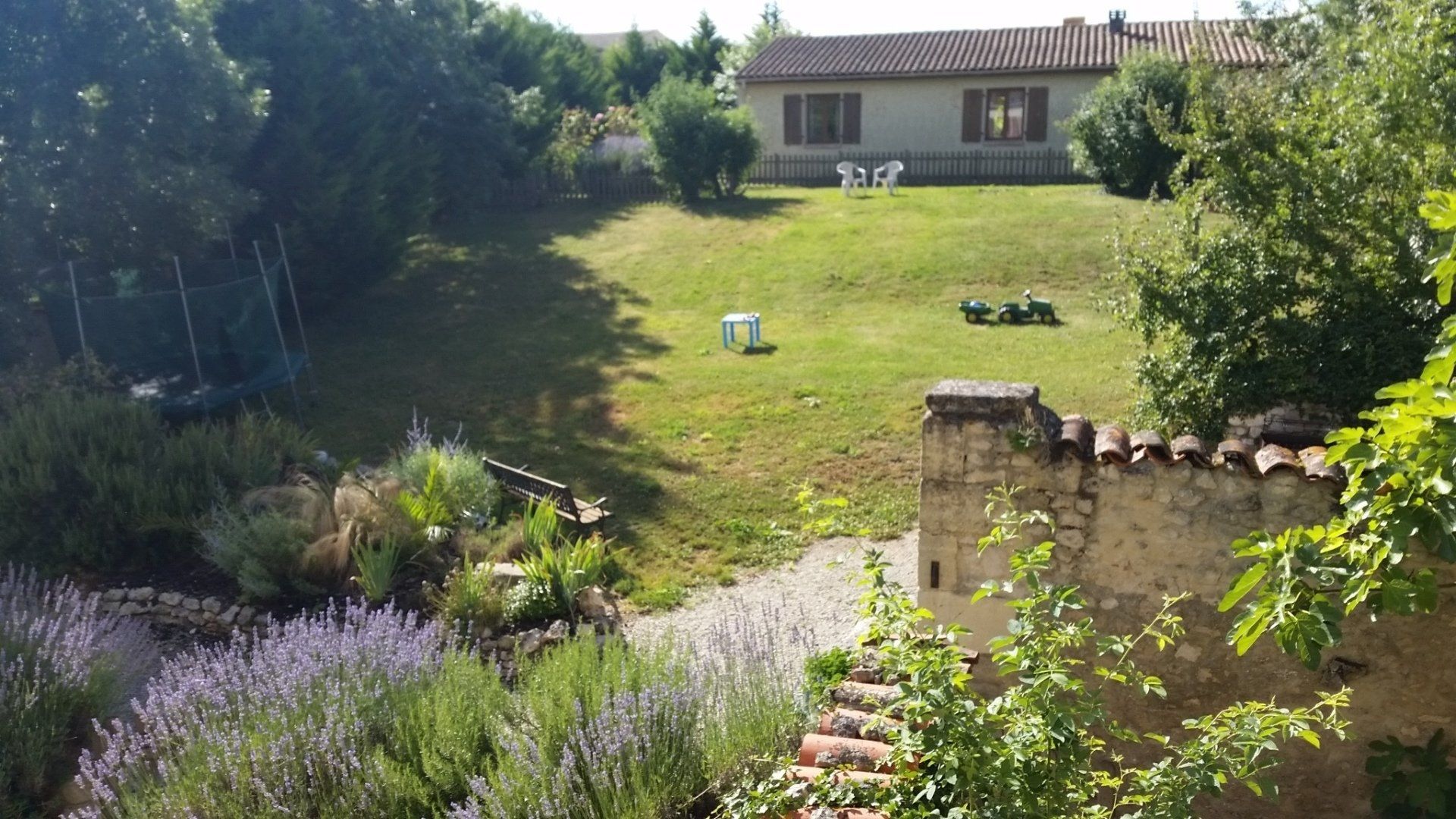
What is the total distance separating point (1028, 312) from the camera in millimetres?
14484

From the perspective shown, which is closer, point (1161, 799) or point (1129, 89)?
point (1161, 799)

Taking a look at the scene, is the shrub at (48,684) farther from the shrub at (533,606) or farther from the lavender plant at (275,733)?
the shrub at (533,606)

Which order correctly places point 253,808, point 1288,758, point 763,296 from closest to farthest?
1. point 253,808
2. point 1288,758
3. point 763,296

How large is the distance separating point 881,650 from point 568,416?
8.75 m

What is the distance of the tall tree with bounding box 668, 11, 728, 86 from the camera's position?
43344 millimetres

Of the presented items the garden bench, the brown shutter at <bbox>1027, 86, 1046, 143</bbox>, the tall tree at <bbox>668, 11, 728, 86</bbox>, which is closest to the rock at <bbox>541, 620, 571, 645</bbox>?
the garden bench

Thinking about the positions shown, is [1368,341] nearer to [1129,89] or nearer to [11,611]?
[11,611]

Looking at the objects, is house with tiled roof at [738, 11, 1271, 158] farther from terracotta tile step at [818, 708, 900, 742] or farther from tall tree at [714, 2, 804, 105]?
terracotta tile step at [818, 708, 900, 742]

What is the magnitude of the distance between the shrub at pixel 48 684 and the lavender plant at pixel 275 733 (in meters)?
0.39

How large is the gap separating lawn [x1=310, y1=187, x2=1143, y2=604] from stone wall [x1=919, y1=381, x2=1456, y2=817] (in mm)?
3777

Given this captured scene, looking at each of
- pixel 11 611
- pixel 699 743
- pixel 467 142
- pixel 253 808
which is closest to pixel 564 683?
pixel 699 743

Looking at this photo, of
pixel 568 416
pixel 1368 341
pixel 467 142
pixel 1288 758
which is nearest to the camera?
pixel 1288 758

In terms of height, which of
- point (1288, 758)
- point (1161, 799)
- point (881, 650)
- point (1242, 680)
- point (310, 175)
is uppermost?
point (310, 175)

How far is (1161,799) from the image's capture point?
3301 mm
